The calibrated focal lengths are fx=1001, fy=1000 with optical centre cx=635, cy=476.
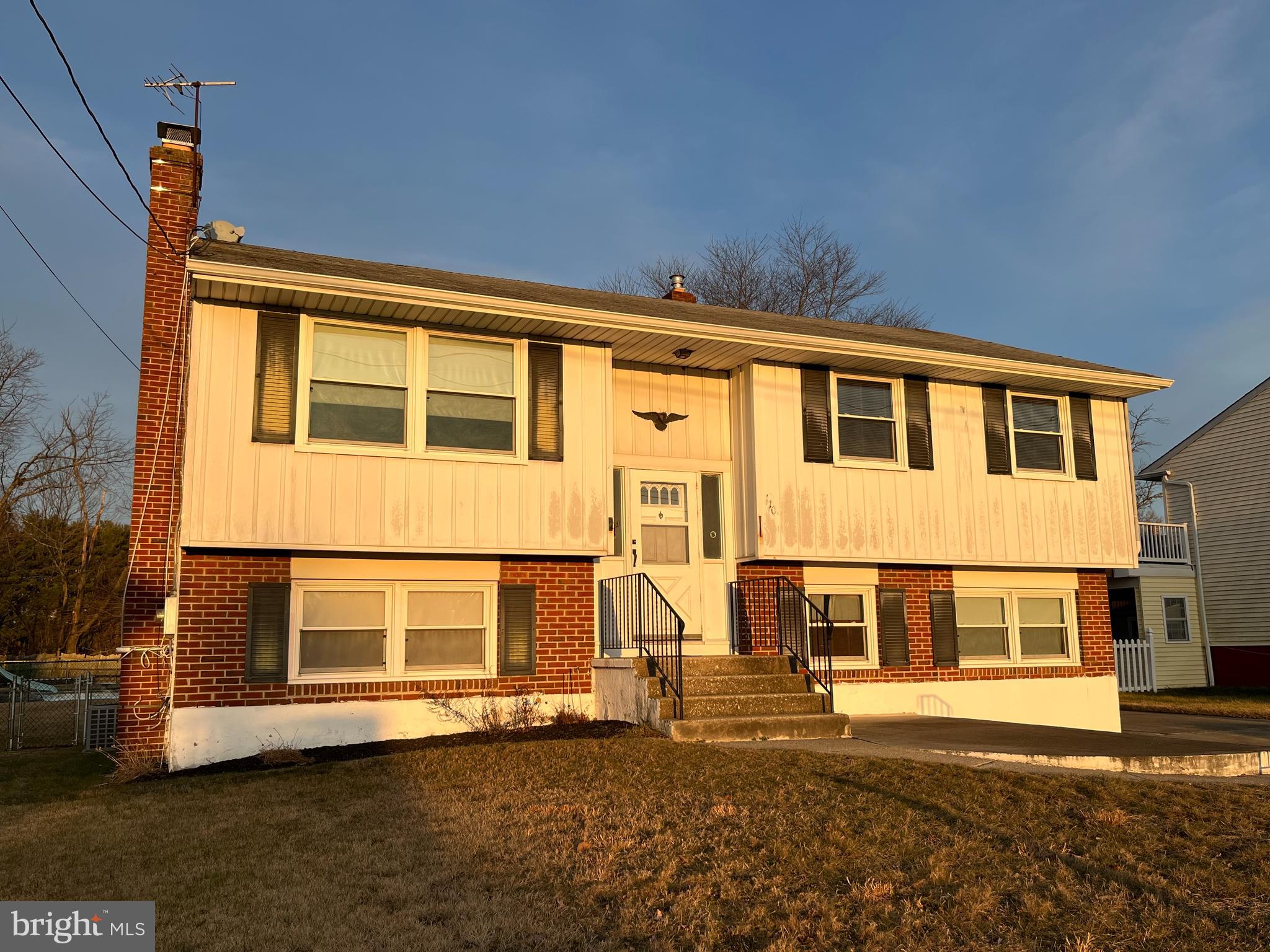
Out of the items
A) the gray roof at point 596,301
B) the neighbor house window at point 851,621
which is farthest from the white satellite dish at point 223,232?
the neighbor house window at point 851,621

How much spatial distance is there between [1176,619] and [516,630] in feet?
62.9

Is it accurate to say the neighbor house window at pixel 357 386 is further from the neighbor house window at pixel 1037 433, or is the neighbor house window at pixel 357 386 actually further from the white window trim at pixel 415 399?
the neighbor house window at pixel 1037 433

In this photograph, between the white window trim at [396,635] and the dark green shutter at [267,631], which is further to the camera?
the white window trim at [396,635]

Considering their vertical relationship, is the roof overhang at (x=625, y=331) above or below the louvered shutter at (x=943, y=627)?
above

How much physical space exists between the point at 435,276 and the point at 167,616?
15.9 feet

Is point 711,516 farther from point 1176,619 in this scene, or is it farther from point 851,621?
point 1176,619

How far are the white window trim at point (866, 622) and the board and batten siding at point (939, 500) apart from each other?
597mm

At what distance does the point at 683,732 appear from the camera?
368 inches

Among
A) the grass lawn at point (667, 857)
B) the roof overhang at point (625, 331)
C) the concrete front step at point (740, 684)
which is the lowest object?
the grass lawn at point (667, 857)

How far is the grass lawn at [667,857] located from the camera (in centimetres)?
445

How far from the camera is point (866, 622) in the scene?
12.8 meters

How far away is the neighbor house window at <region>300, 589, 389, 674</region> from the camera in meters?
10.1

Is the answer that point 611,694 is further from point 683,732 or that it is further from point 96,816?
point 96,816

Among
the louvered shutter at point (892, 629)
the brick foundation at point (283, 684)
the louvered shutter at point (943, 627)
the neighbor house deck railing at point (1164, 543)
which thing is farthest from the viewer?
the neighbor house deck railing at point (1164, 543)
